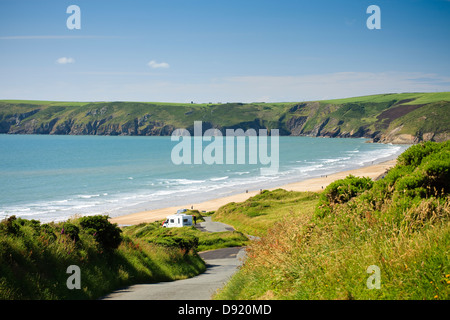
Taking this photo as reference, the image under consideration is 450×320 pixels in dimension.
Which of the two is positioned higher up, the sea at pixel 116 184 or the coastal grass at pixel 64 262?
the coastal grass at pixel 64 262

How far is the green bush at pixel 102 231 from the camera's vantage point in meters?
15.2

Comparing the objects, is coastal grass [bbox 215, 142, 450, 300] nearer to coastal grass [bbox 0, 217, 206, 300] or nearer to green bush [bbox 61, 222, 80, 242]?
coastal grass [bbox 0, 217, 206, 300]

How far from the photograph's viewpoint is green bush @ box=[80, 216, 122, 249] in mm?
15250

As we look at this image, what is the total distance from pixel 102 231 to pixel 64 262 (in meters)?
3.04

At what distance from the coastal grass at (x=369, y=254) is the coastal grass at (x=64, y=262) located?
16.3ft

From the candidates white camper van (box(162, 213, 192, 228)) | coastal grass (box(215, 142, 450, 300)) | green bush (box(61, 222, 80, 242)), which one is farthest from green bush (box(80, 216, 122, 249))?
white camper van (box(162, 213, 192, 228))

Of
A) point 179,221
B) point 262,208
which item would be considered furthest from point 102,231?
point 262,208

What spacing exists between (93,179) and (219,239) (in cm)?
6961

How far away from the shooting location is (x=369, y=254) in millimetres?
A: 7359

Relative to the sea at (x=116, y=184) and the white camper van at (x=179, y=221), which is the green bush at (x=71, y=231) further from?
the sea at (x=116, y=184)

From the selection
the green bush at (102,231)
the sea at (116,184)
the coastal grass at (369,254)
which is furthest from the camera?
the sea at (116,184)

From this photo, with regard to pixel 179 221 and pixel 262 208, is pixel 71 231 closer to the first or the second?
pixel 179 221

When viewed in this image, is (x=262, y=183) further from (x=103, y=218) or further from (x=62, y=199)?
(x=103, y=218)

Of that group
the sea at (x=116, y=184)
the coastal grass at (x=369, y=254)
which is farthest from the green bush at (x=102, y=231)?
the sea at (x=116, y=184)
